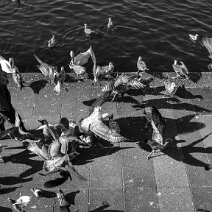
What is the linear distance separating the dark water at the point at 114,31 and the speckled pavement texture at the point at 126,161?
4.11 metres

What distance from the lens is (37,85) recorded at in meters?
14.3

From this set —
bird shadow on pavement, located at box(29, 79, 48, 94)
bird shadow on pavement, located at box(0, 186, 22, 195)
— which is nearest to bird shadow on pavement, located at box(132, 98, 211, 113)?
bird shadow on pavement, located at box(29, 79, 48, 94)

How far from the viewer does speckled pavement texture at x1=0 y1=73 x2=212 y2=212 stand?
10.7 meters

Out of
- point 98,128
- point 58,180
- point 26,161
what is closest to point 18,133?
point 26,161

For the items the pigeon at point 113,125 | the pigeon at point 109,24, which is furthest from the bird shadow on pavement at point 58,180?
the pigeon at point 109,24

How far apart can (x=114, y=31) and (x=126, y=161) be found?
9435 mm

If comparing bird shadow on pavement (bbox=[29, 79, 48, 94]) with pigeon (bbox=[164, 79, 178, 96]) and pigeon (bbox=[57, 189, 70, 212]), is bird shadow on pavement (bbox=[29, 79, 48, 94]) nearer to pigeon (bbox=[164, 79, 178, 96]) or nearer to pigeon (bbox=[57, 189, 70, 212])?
pigeon (bbox=[164, 79, 178, 96])

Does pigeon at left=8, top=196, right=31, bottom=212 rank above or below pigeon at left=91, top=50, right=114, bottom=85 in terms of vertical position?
below

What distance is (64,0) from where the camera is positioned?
71.6 ft

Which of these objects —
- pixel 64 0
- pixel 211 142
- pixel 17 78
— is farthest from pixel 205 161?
pixel 64 0

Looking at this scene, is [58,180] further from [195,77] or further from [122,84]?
→ [195,77]

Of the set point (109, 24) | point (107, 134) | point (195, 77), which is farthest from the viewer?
point (109, 24)

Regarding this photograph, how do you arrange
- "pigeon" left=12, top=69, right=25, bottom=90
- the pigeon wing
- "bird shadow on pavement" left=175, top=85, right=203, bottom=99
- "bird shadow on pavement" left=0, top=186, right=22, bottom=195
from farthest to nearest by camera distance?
"bird shadow on pavement" left=175, top=85, right=203, bottom=99 → "pigeon" left=12, top=69, right=25, bottom=90 → the pigeon wing → "bird shadow on pavement" left=0, top=186, right=22, bottom=195

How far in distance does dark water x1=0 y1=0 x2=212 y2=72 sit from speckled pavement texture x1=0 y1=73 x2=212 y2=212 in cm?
411
